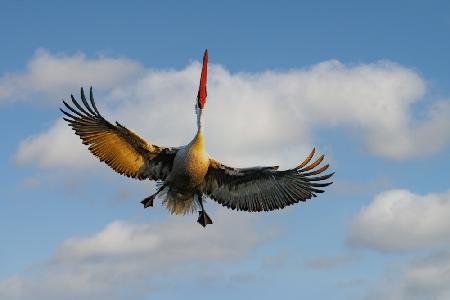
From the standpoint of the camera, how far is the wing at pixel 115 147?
57.7 feet

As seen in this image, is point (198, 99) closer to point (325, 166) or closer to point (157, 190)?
point (157, 190)

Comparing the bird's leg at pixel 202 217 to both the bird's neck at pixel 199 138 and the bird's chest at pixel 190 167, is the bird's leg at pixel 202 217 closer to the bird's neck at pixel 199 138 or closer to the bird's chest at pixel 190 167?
the bird's chest at pixel 190 167

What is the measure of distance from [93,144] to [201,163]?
2535mm

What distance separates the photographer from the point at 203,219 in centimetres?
1803

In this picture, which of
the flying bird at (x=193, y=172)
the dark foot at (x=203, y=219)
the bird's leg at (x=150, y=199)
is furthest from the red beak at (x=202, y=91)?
the dark foot at (x=203, y=219)

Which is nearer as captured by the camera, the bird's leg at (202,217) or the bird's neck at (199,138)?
the bird's neck at (199,138)

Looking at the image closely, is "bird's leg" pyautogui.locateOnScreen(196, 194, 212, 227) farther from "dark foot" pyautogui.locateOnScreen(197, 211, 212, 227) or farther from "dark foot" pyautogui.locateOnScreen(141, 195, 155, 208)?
"dark foot" pyautogui.locateOnScreen(141, 195, 155, 208)

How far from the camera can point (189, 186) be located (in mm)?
17406

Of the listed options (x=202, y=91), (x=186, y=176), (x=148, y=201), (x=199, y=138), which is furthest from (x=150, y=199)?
(x=202, y=91)

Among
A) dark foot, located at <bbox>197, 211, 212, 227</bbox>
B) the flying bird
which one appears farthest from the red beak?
dark foot, located at <bbox>197, 211, 212, 227</bbox>

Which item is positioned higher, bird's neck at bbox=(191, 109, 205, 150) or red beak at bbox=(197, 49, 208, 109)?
red beak at bbox=(197, 49, 208, 109)

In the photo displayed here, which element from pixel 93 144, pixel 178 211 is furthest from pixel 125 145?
pixel 178 211

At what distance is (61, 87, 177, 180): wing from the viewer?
1758 centimetres

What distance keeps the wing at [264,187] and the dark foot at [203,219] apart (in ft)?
1.53
